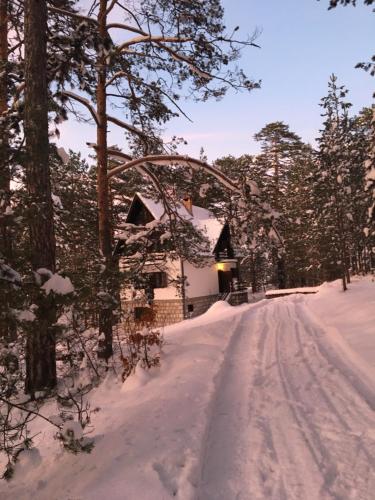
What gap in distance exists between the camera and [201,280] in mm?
27359

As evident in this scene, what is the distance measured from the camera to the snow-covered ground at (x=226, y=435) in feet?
10.9

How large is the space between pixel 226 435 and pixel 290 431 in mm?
746

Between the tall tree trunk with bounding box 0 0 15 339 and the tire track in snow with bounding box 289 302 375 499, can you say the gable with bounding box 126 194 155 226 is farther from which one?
the tall tree trunk with bounding box 0 0 15 339

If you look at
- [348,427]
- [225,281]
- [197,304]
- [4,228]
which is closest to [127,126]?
[4,228]

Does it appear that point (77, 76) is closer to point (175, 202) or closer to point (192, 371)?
point (175, 202)

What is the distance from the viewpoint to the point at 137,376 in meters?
6.55

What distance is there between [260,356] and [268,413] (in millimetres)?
3185

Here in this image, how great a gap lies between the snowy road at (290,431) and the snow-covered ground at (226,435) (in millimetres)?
13

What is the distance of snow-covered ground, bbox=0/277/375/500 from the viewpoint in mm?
3330

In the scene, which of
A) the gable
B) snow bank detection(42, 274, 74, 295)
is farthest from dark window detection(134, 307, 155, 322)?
the gable

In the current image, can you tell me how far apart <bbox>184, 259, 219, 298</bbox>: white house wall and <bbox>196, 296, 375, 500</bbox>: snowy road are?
58.9 ft

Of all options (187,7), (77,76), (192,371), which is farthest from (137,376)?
(187,7)

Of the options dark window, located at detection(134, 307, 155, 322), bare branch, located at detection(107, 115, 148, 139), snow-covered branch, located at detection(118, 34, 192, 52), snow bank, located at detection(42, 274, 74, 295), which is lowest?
dark window, located at detection(134, 307, 155, 322)

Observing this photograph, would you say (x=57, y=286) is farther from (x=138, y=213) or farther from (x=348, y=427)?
(x=138, y=213)
